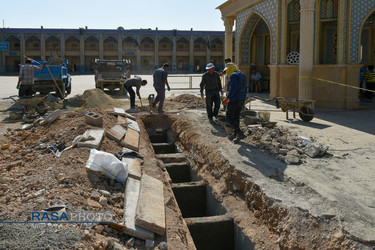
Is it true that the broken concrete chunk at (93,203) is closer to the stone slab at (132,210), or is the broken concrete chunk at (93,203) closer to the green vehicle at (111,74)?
the stone slab at (132,210)

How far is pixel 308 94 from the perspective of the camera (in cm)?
1194

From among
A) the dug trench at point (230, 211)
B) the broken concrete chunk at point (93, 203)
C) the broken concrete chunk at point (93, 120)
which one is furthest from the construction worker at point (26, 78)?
the broken concrete chunk at point (93, 203)

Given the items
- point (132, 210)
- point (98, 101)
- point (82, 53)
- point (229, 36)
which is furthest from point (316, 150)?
point (82, 53)

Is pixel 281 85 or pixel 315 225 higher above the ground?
pixel 281 85

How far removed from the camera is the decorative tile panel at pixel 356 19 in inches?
461

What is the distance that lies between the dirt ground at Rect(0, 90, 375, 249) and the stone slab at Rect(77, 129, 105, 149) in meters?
0.22

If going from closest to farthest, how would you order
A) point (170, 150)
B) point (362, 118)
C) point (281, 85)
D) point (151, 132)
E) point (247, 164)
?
point (247, 164) → point (170, 150) → point (362, 118) → point (151, 132) → point (281, 85)

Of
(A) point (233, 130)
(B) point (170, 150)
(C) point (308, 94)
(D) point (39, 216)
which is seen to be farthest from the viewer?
(C) point (308, 94)

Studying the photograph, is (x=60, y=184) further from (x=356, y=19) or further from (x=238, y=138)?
(x=356, y=19)

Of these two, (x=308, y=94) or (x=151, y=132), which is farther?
(x=308, y=94)

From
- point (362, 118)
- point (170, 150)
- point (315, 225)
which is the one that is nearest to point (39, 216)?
point (315, 225)

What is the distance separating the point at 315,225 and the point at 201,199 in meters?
3.00

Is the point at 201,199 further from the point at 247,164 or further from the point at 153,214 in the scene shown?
the point at 153,214

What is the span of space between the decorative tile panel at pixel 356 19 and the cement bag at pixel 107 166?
9.79 metres
